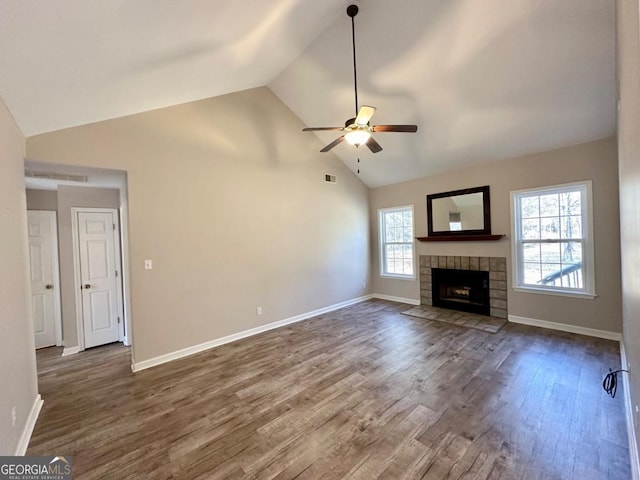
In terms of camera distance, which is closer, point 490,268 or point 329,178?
point 490,268

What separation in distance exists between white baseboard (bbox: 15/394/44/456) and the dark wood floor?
5 centimetres

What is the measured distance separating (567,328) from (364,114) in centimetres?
430

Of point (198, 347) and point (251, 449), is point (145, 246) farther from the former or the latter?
point (251, 449)

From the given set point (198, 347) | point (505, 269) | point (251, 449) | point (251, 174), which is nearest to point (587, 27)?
point (505, 269)

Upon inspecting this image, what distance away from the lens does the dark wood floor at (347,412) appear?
1.72 metres

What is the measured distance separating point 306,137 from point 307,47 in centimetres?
162

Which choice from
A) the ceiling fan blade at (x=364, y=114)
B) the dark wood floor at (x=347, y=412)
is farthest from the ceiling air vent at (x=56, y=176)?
the ceiling fan blade at (x=364, y=114)

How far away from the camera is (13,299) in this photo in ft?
6.29

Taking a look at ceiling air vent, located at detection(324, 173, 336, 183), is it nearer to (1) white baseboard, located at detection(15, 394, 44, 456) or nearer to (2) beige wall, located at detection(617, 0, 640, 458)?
(2) beige wall, located at detection(617, 0, 640, 458)

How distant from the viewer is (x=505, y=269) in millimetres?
4422

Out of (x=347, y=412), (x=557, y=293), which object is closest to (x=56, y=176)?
(x=347, y=412)

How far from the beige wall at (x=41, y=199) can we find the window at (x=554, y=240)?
7406mm

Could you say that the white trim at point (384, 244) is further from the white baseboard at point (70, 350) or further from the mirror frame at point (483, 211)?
the white baseboard at point (70, 350)

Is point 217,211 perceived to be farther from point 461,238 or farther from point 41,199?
point 461,238
